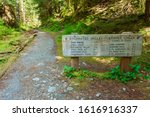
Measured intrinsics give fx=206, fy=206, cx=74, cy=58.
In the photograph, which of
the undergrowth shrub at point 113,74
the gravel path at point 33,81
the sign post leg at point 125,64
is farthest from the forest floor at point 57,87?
the sign post leg at point 125,64

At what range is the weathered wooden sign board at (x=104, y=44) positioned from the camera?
5.90 metres

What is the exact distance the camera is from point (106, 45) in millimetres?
5984

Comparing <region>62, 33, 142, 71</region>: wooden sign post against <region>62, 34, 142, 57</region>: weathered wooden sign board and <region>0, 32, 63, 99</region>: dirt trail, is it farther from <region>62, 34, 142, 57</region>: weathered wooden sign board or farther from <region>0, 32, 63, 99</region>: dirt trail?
<region>0, 32, 63, 99</region>: dirt trail

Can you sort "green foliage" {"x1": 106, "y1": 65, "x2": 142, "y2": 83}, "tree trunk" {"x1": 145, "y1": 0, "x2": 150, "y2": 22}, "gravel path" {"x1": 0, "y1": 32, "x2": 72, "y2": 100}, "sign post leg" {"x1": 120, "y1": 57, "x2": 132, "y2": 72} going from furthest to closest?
"tree trunk" {"x1": 145, "y1": 0, "x2": 150, "y2": 22} → "sign post leg" {"x1": 120, "y1": 57, "x2": 132, "y2": 72} → "green foliage" {"x1": 106, "y1": 65, "x2": 142, "y2": 83} → "gravel path" {"x1": 0, "y1": 32, "x2": 72, "y2": 100}

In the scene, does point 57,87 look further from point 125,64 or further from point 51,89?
point 125,64

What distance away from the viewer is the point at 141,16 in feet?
37.5

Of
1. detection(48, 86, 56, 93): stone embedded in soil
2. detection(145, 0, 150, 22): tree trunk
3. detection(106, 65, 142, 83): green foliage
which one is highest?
detection(145, 0, 150, 22): tree trunk

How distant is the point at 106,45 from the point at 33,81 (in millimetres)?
2394

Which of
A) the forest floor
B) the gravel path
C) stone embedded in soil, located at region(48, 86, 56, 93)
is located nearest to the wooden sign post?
the forest floor

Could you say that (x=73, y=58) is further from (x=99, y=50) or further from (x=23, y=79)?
(x=23, y=79)

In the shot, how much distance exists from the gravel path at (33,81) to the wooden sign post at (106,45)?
3.44 feet

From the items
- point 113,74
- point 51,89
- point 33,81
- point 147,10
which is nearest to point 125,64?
point 113,74

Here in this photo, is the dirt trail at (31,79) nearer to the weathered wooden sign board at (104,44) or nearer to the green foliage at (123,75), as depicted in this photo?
the weathered wooden sign board at (104,44)

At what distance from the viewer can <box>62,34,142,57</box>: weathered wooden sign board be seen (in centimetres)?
590
